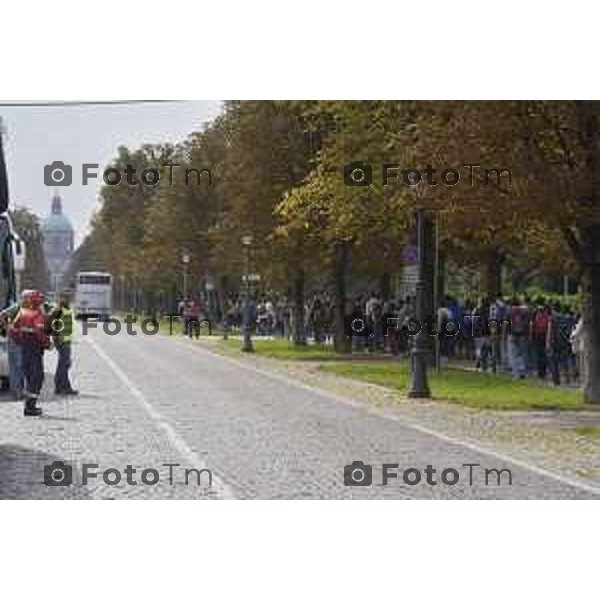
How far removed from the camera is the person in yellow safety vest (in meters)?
10.9

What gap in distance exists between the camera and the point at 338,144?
15.3 meters

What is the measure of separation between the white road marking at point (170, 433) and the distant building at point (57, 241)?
1.64ft

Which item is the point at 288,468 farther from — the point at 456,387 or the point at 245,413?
the point at 456,387

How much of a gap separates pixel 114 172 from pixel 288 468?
7.55 ft

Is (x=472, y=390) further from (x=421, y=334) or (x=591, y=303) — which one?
(x=421, y=334)

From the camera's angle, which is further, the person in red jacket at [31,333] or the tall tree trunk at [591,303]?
the tall tree trunk at [591,303]

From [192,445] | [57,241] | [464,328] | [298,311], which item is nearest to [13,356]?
[57,241]

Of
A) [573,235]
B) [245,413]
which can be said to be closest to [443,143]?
[245,413]

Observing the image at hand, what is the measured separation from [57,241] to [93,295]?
45cm

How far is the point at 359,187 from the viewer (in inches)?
466

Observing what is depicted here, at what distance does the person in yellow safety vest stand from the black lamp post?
11.4 feet

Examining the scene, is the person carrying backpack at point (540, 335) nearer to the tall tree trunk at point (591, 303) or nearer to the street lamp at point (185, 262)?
the tall tree trunk at point (591, 303)

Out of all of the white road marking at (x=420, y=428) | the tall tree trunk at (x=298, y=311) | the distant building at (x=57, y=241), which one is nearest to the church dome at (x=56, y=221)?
the distant building at (x=57, y=241)

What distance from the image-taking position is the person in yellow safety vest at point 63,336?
10.9 m
